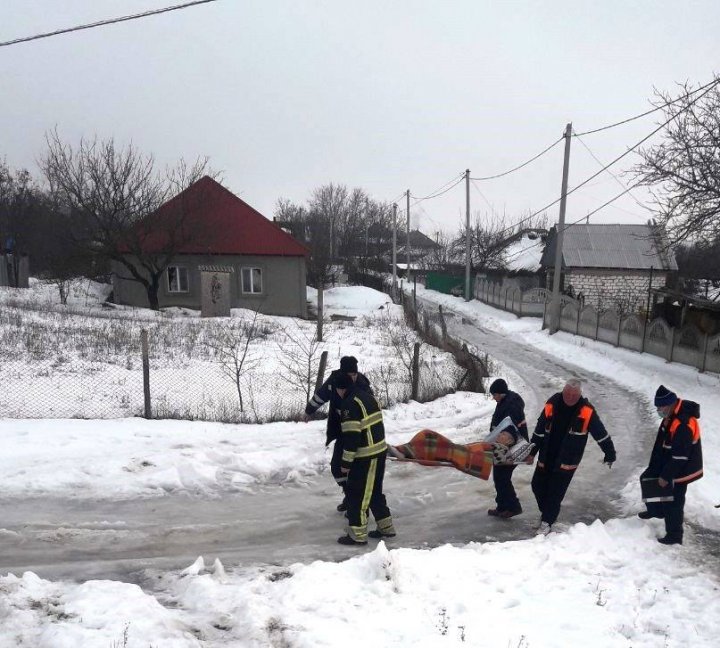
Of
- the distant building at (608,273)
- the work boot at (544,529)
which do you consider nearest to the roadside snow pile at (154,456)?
the work boot at (544,529)

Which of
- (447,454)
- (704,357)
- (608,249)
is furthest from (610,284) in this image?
(447,454)

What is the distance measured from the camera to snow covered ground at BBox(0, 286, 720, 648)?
3.60m

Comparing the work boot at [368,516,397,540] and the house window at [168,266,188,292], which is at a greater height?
the house window at [168,266,188,292]

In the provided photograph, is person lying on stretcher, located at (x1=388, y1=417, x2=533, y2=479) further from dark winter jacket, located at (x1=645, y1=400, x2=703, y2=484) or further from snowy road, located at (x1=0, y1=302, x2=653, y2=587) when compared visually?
dark winter jacket, located at (x1=645, y1=400, x2=703, y2=484)

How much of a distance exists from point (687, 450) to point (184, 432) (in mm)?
6189

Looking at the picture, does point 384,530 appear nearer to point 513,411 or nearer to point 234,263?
point 513,411

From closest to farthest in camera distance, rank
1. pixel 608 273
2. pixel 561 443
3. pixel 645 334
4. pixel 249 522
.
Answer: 1. pixel 561 443
2. pixel 249 522
3. pixel 645 334
4. pixel 608 273

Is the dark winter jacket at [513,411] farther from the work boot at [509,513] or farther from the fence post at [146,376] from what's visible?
the fence post at [146,376]

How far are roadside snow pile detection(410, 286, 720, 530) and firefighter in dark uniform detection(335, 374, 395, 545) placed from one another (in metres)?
3.27

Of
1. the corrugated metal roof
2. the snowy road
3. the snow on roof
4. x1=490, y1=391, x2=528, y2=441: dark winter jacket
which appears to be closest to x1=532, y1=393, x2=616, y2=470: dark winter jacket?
x1=490, y1=391, x2=528, y2=441: dark winter jacket

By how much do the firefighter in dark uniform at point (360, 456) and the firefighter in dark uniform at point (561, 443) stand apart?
1.73 metres

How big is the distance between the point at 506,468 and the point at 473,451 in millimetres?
469

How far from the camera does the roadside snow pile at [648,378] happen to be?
645 cm

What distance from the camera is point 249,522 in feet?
18.7
